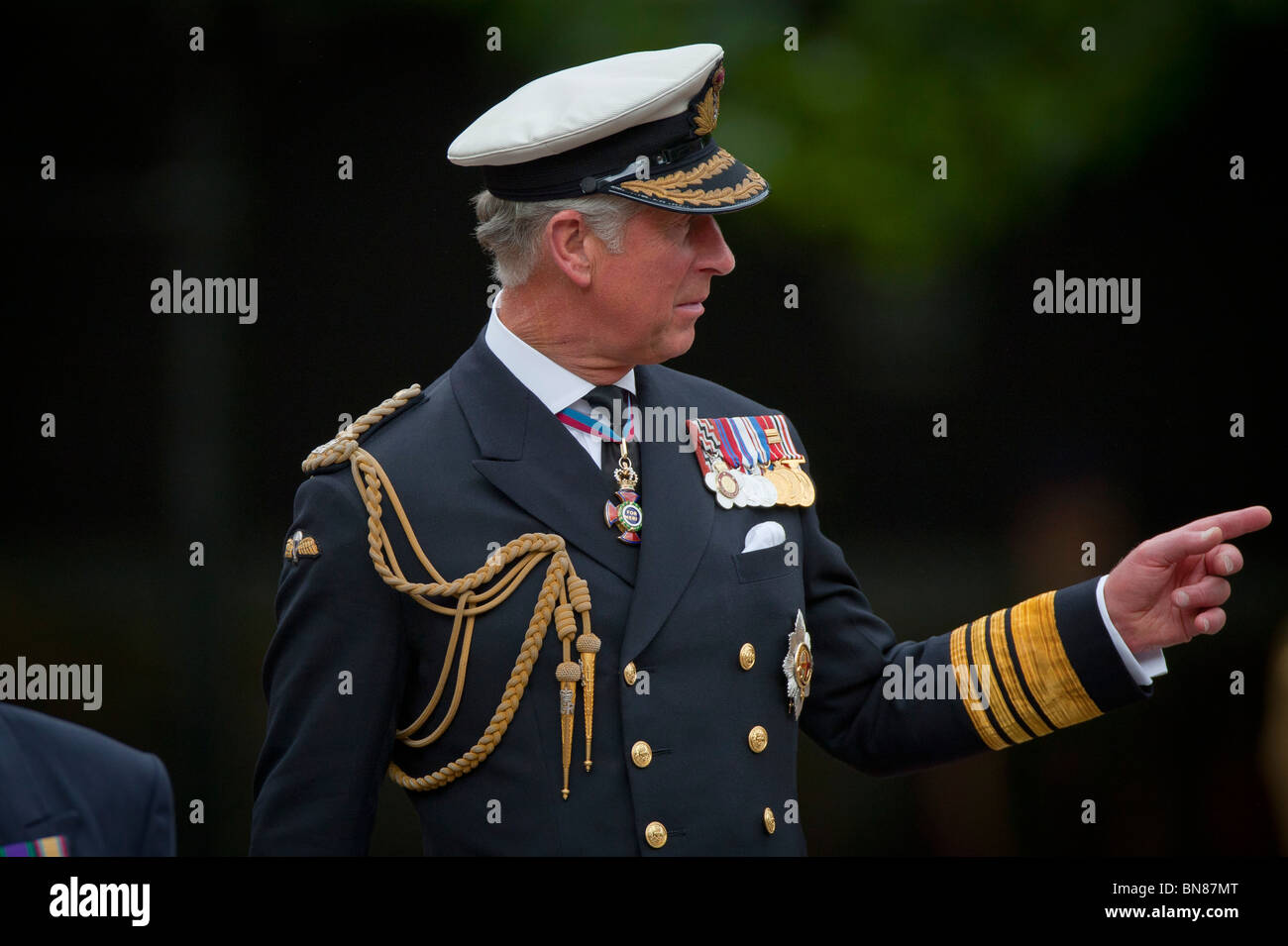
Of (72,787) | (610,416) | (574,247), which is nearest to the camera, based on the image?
(72,787)

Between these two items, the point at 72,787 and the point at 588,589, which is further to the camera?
the point at 588,589

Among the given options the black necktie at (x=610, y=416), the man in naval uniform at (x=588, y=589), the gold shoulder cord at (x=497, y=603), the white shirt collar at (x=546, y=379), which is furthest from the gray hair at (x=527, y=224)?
the gold shoulder cord at (x=497, y=603)

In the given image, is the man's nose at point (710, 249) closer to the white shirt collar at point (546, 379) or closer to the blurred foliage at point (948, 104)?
the white shirt collar at point (546, 379)

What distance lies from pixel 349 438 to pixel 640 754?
68 centimetres

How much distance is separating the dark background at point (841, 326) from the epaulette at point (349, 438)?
159 cm

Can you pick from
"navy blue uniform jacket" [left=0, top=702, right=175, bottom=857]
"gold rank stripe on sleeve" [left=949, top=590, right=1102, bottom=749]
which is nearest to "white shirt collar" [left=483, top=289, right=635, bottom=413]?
"gold rank stripe on sleeve" [left=949, top=590, right=1102, bottom=749]

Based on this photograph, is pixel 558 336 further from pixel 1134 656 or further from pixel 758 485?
pixel 1134 656

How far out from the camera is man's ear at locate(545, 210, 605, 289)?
2621mm

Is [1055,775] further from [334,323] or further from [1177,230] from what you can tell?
[334,323]

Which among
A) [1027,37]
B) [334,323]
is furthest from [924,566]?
[334,323]

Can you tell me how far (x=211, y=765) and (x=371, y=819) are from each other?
1.95 m

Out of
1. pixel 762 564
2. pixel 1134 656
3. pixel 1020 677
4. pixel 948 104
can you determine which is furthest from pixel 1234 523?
pixel 948 104

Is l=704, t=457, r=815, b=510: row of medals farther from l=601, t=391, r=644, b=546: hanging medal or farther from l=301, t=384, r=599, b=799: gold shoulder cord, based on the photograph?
l=301, t=384, r=599, b=799: gold shoulder cord

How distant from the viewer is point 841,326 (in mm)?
4391
